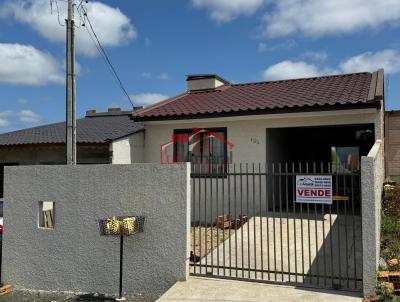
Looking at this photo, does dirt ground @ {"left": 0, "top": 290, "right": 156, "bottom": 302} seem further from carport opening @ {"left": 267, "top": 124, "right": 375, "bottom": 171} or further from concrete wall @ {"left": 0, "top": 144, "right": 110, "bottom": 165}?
carport opening @ {"left": 267, "top": 124, "right": 375, "bottom": 171}

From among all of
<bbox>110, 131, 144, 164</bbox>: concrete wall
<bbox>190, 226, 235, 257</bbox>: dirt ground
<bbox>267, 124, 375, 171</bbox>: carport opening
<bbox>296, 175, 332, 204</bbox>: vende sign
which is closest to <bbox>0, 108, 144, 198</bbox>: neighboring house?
<bbox>110, 131, 144, 164</bbox>: concrete wall

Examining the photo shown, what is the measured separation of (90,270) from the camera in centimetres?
781

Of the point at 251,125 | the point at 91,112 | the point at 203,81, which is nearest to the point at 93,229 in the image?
the point at 251,125

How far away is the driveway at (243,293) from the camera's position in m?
6.13

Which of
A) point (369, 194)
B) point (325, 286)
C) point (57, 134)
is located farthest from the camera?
point (57, 134)

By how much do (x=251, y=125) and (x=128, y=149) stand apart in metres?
3.66

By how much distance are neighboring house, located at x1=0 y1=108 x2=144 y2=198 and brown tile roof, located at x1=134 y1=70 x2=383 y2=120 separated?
3.09ft

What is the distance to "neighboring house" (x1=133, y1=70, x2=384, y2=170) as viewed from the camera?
35.7 ft

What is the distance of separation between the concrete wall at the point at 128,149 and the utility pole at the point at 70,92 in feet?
9.47

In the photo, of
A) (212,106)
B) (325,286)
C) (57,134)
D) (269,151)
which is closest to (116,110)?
(57,134)

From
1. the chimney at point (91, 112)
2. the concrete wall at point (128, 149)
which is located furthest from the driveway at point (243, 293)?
the chimney at point (91, 112)

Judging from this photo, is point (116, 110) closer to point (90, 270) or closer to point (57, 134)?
point (57, 134)

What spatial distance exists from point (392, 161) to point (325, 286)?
748 cm

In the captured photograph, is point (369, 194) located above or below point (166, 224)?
above
